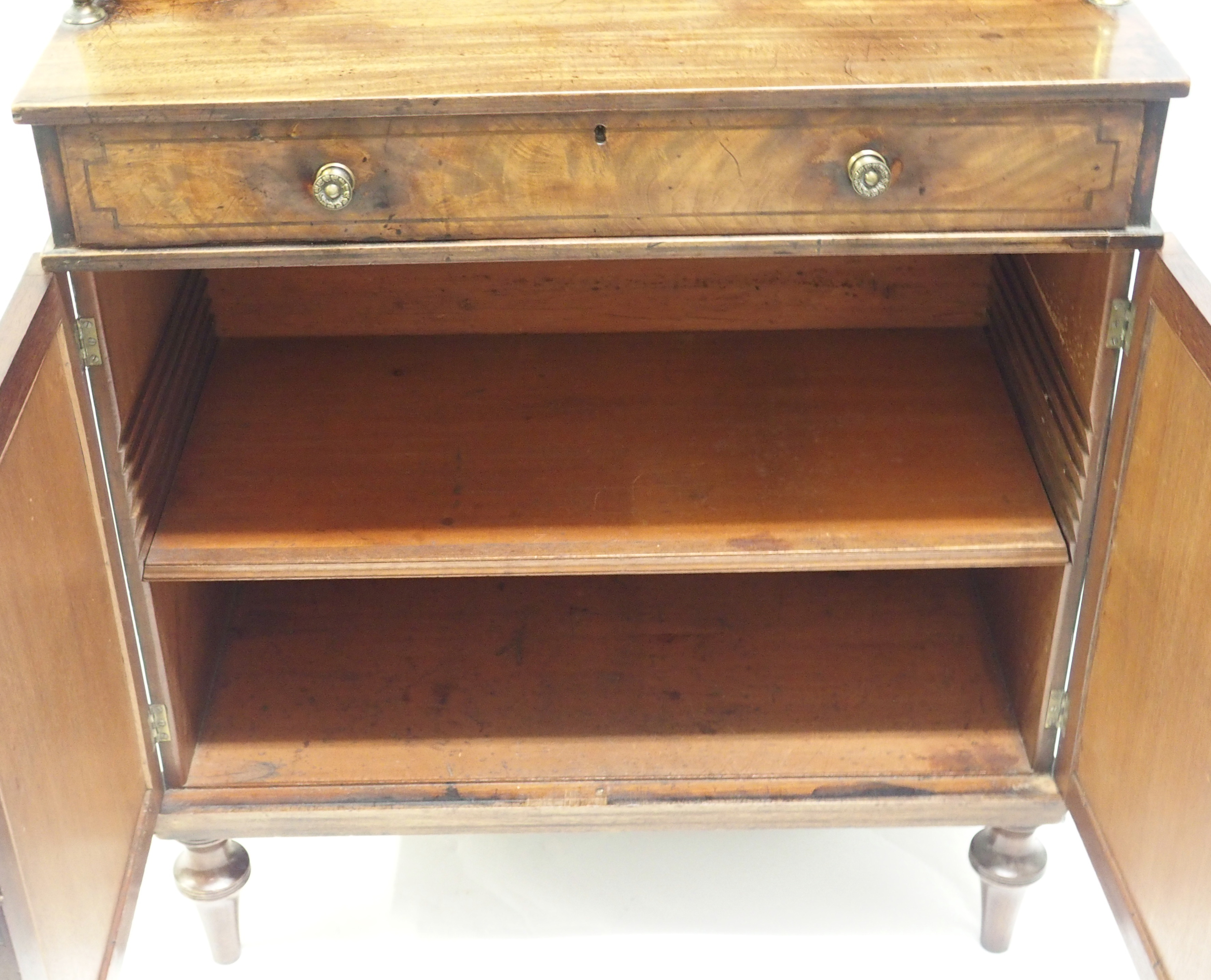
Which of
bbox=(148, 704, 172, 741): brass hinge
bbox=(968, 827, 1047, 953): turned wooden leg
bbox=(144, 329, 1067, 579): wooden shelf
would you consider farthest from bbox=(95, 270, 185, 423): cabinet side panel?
bbox=(968, 827, 1047, 953): turned wooden leg

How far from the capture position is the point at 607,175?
1140mm

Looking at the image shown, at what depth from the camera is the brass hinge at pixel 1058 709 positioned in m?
1.42

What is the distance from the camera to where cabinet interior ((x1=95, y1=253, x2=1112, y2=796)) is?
136 cm

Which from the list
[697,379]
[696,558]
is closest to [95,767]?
[696,558]

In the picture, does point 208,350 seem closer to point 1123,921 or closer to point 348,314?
point 348,314

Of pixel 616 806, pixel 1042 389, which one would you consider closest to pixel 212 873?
pixel 616 806

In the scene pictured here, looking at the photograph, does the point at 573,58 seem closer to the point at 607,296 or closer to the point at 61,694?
the point at 607,296

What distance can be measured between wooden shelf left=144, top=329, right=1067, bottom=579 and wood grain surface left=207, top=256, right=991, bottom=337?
19mm

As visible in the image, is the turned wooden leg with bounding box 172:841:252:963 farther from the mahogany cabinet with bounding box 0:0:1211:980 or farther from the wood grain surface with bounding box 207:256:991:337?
the wood grain surface with bounding box 207:256:991:337

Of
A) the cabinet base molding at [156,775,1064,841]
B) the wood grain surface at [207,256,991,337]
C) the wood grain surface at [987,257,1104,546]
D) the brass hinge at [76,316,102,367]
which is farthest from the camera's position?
the wood grain surface at [207,256,991,337]

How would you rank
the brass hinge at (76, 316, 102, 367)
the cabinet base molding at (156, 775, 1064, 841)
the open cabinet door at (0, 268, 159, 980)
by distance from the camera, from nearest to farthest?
the open cabinet door at (0, 268, 159, 980) → the brass hinge at (76, 316, 102, 367) → the cabinet base molding at (156, 775, 1064, 841)

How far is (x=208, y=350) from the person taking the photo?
160 cm

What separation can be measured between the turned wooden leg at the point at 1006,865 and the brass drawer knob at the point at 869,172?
27.3 inches

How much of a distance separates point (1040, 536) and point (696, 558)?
1.00 ft
